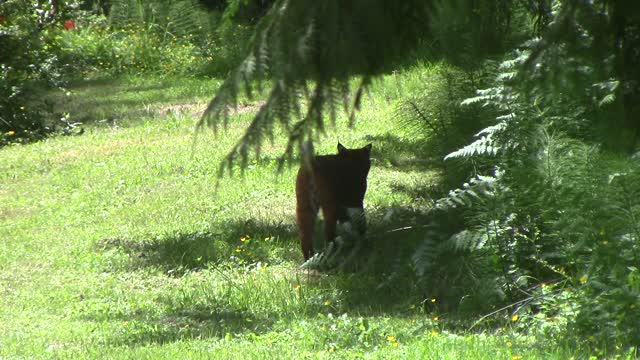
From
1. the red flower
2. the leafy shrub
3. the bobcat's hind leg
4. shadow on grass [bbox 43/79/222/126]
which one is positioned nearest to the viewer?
the bobcat's hind leg

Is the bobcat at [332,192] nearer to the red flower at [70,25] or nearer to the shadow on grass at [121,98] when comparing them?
the shadow on grass at [121,98]

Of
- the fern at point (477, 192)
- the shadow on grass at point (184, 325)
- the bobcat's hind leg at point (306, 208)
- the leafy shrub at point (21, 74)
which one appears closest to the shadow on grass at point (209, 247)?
the bobcat's hind leg at point (306, 208)

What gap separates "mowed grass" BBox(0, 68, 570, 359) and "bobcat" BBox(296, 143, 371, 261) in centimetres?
38

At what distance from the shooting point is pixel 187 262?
10031mm

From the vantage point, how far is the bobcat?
9062 millimetres

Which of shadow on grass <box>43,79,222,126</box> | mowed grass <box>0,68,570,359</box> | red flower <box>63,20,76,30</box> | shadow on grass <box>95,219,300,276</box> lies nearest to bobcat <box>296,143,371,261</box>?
mowed grass <box>0,68,570,359</box>

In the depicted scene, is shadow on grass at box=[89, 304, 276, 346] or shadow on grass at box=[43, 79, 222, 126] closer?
shadow on grass at box=[89, 304, 276, 346]

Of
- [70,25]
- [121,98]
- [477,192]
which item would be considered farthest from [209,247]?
[70,25]

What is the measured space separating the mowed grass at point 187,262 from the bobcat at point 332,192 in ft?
1.26

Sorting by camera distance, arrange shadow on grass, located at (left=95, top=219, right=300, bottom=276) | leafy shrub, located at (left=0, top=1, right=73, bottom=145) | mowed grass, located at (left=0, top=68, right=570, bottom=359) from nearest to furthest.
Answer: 1. mowed grass, located at (left=0, top=68, right=570, bottom=359)
2. shadow on grass, located at (left=95, top=219, right=300, bottom=276)
3. leafy shrub, located at (left=0, top=1, right=73, bottom=145)

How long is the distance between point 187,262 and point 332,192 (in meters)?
1.68

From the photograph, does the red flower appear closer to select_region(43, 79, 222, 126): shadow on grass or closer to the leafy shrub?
select_region(43, 79, 222, 126): shadow on grass

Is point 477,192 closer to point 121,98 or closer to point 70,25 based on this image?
point 121,98

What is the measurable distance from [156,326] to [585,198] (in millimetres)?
3171
